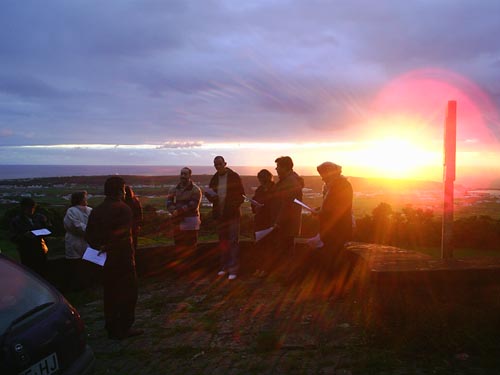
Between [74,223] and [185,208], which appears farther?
[185,208]

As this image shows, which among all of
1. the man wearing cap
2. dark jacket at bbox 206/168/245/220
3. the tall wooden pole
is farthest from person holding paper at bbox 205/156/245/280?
the tall wooden pole

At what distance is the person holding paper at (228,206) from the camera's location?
25.5ft

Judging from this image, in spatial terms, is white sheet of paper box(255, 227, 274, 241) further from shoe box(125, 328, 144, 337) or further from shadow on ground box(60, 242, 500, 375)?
shoe box(125, 328, 144, 337)

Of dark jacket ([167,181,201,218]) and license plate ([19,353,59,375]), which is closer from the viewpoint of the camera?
license plate ([19,353,59,375])

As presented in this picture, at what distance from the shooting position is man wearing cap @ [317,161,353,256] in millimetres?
6215

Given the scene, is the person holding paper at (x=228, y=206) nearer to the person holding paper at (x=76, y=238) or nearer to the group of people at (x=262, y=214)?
the group of people at (x=262, y=214)

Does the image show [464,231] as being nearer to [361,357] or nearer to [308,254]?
[308,254]

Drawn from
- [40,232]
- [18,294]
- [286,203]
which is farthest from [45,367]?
[286,203]

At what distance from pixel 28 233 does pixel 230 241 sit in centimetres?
303

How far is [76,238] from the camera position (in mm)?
7160

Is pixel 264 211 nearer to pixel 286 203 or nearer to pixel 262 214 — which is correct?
pixel 262 214

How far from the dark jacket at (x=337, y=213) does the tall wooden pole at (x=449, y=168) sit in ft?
3.93

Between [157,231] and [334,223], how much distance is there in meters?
7.65

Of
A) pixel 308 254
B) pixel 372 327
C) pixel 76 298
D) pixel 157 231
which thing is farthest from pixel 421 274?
pixel 157 231
